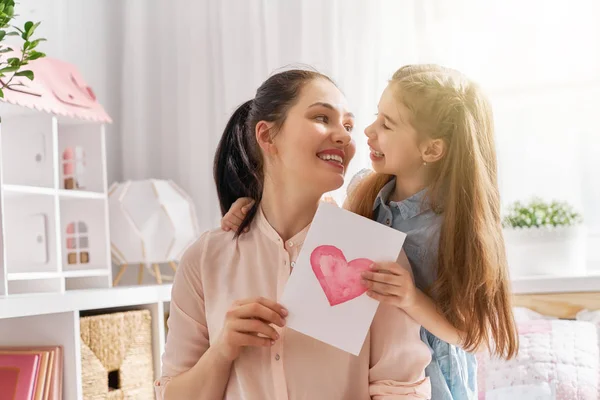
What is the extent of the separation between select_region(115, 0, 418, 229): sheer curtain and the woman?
4.42 feet

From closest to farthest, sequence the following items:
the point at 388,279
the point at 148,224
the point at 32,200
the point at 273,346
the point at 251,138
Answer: the point at 388,279
the point at 273,346
the point at 251,138
the point at 32,200
the point at 148,224

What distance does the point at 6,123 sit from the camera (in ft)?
7.80

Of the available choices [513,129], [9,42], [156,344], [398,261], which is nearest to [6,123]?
[9,42]

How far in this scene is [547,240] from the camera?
2.43 meters

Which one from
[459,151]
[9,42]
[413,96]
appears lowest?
[459,151]

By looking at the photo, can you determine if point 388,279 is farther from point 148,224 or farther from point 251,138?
point 148,224

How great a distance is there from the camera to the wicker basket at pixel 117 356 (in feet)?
6.94

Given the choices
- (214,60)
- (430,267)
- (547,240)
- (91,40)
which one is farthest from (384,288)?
(91,40)

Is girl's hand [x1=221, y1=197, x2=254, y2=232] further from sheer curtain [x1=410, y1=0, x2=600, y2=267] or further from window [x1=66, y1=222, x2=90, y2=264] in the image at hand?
sheer curtain [x1=410, y1=0, x2=600, y2=267]

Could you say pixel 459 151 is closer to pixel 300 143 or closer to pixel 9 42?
pixel 300 143

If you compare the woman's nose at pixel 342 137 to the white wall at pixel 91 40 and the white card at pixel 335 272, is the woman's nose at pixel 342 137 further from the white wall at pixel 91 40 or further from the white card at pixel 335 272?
the white wall at pixel 91 40

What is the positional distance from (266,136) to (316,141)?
13cm

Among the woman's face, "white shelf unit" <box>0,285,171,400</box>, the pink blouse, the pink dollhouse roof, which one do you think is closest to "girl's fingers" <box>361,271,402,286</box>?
the pink blouse

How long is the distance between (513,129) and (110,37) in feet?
5.59
